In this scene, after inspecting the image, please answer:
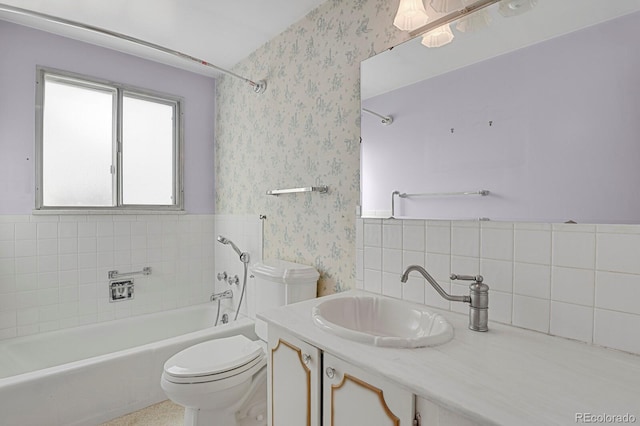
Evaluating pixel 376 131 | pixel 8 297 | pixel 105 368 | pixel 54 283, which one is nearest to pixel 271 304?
pixel 105 368

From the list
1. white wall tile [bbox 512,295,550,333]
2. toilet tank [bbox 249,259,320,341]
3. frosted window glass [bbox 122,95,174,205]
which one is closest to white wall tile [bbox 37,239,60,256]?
frosted window glass [bbox 122,95,174,205]

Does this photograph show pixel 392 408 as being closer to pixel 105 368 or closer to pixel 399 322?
pixel 399 322

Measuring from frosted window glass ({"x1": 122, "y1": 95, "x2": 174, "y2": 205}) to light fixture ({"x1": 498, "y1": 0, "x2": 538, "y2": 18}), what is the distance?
8.48 ft

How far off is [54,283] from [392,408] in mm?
2489

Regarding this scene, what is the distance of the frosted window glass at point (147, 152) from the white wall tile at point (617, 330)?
2.88 metres

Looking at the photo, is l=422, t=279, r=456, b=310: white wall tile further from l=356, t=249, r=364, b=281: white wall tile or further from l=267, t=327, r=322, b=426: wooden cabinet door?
l=267, t=327, r=322, b=426: wooden cabinet door

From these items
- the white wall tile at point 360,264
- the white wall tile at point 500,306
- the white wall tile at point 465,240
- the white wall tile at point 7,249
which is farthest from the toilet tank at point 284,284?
the white wall tile at point 7,249

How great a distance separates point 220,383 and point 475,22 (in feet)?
5.99

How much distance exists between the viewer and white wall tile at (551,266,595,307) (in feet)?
3.25

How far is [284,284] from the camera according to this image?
1846mm

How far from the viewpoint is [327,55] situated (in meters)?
1.89

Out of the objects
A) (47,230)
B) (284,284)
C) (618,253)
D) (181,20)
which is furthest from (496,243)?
(47,230)

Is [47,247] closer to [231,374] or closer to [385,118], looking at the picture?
[231,374]

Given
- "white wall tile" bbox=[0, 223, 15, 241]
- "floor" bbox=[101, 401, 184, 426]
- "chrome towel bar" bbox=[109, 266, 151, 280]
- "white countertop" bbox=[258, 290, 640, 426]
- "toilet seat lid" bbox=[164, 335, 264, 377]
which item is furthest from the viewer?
"chrome towel bar" bbox=[109, 266, 151, 280]
